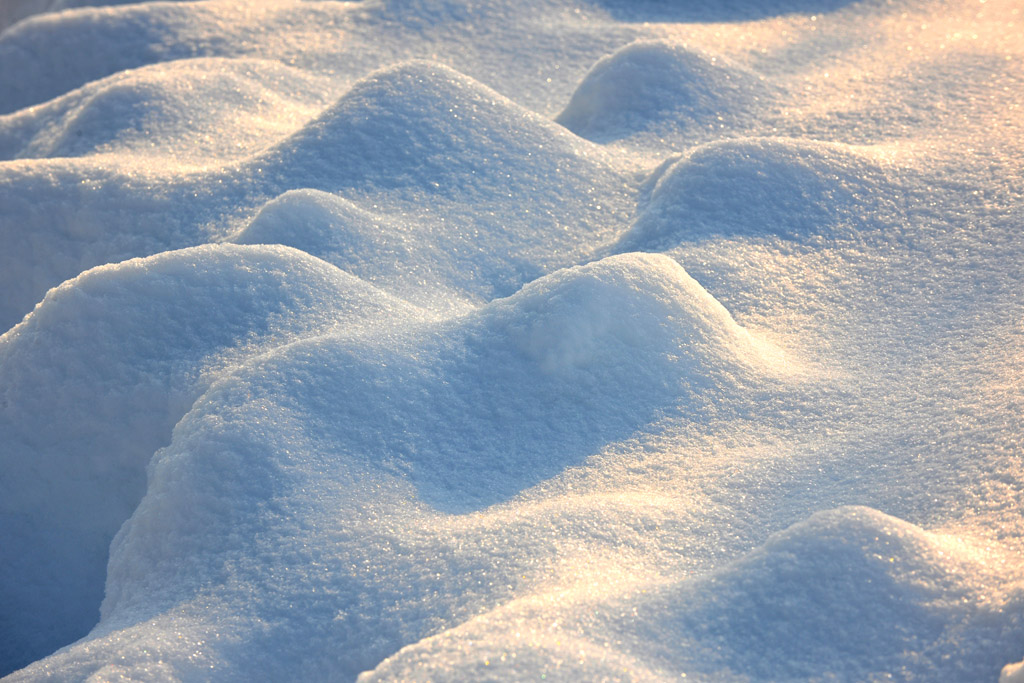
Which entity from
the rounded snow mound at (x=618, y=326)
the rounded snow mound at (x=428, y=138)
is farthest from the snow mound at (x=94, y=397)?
the rounded snow mound at (x=428, y=138)

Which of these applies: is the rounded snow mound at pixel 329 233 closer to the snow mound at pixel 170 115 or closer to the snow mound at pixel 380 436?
the snow mound at pixel 380 436

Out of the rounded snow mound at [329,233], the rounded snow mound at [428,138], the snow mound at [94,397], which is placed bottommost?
the snow mound at [94,397]

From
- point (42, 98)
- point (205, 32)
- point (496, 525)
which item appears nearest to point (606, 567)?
point (496, 525)

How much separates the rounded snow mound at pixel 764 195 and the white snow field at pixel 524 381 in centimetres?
1

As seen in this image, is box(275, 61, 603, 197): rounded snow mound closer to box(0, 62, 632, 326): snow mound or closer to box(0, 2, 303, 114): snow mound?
box(0, 62, 632, 326): snow mound

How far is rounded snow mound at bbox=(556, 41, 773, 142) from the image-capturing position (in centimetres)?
321

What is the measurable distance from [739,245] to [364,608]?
5.00ft

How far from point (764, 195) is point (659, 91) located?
0.96 m

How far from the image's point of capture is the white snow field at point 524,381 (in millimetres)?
1350

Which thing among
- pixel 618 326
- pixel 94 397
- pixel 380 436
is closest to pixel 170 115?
pixel 94 397

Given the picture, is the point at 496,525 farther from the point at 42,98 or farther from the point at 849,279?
the point at 42,98

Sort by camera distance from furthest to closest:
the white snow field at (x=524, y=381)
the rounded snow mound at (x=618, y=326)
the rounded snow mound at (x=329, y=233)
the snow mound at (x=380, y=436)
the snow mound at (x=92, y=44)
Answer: the snow mound at (x=92, y=44)
the rounded snow mound at (x=329, y=233)
the rounded snow mound at (x=618, y=326)
the snow mound at (x=380, y=436)
the white snow field at (x=524, y=381)

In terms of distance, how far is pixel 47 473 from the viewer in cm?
196

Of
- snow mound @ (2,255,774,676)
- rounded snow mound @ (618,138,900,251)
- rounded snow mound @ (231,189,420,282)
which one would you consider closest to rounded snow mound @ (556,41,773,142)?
rounded snow mound @ (618,138,900,251)
